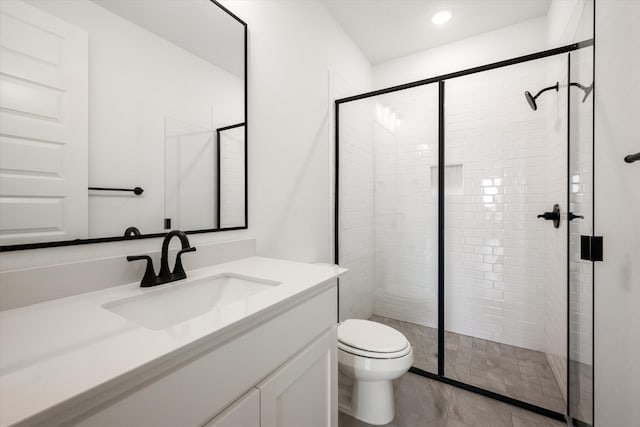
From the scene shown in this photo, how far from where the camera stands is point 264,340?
2.45ft

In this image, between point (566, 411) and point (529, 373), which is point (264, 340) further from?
point (529, 373)

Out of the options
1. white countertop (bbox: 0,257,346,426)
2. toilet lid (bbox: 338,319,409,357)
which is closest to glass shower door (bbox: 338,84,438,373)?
Answer: toilet lid (bbox: 338,319,409,357)

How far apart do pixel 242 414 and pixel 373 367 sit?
87 cm

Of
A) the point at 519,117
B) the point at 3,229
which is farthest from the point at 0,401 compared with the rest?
the point at 519,117

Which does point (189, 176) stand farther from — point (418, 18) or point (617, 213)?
point (418, 18)

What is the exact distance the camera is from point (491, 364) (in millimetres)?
1886

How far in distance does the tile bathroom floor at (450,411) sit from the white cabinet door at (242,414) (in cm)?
98

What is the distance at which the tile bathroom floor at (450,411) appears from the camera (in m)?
1.46

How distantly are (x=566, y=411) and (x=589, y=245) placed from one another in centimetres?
104

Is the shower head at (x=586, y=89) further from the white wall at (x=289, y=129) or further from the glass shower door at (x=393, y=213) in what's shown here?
the white wall at (x=289, y=129)

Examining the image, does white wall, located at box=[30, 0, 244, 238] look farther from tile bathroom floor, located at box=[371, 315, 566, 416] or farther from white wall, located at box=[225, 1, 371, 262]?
tile bathroom floor, located at box=[371, 315, 566, 416]

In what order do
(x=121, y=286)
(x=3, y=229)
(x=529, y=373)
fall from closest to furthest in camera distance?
(x=3, y=229) → (x=121, y=286) → (x=529, y=373)

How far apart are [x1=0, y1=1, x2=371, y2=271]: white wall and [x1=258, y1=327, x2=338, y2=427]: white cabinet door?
64cm

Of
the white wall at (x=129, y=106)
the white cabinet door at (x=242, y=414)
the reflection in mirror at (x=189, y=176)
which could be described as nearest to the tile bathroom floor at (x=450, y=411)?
the white cabinet door at (x=242, y=414)
